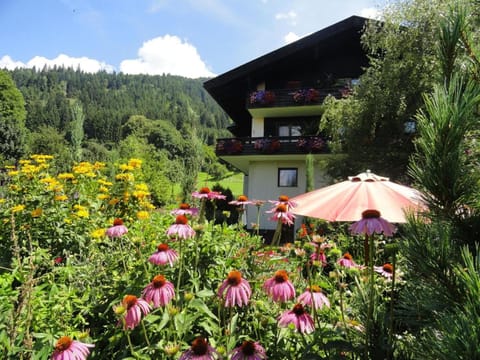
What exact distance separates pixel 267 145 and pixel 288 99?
78.2 inches

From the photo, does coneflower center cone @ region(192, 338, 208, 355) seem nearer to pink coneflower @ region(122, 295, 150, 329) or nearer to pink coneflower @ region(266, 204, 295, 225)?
pink coneflower @ region(122, 295, 150, 329)

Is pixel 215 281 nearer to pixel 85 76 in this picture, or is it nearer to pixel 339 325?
pixel 339 325

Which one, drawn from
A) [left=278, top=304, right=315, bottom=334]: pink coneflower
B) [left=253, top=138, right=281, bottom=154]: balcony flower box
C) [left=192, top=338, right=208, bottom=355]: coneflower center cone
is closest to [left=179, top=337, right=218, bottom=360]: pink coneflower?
[left=192, top=338, right=208, bottom=355]: coneflower center cone

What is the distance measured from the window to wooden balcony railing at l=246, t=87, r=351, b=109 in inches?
107

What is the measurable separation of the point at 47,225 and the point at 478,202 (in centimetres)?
364

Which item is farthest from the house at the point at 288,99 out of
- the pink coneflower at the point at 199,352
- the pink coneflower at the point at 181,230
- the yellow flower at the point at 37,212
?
the pink coneflower at the point at 199,352

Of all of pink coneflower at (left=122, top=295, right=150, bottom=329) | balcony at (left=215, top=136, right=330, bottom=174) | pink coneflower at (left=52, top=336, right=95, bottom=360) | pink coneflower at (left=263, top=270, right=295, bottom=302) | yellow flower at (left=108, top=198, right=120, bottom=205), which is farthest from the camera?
balcony at (left=215, top=136, right=330, bottom=174)

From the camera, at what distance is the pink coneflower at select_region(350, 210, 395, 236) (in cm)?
117

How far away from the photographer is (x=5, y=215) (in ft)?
10.5

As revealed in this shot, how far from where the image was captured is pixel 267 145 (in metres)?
12.4

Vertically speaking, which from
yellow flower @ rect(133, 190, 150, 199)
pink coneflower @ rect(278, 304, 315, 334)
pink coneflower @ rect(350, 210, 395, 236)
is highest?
pink coneflower @ rect(350, 210, 395, 236)

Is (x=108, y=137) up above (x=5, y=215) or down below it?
above

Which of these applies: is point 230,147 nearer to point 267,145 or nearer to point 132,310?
point 267,145

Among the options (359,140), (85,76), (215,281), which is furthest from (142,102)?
(215,281)
